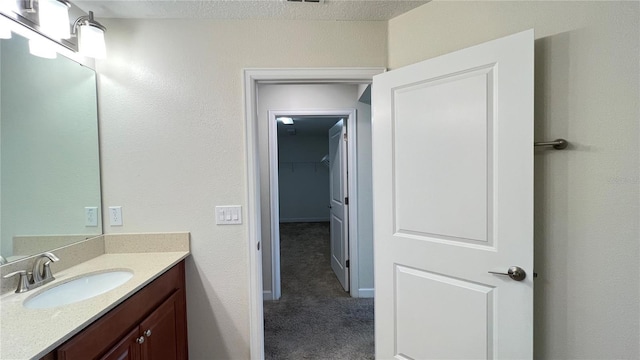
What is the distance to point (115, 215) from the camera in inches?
58.3

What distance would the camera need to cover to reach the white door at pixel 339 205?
269 cm

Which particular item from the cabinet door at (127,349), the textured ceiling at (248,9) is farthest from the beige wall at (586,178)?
the cabinet door at (127,349)

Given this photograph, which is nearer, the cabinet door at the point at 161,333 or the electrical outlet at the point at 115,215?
the cabinet door at the point at 161,333

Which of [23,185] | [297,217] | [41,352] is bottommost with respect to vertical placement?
[297,217]

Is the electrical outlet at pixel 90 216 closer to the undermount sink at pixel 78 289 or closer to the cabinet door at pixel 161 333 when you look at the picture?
the undermount sink at pixel 78 289

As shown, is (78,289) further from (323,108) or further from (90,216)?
(323,108)

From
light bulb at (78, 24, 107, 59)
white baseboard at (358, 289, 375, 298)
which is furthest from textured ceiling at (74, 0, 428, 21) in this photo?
white baseboard at (358, 289, 375, 298)

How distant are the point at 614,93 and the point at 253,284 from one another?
1.99m

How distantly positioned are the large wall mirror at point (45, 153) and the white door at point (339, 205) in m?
2.04

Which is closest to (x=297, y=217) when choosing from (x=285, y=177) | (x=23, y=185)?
(x=285, y=177)

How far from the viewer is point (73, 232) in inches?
53.0

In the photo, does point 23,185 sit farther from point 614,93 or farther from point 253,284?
point 614,93

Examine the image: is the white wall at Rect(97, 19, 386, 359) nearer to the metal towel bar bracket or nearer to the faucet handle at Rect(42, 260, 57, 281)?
the faucet handle at Rect(42, 260, 57, 281)

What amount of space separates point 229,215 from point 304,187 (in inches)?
207
